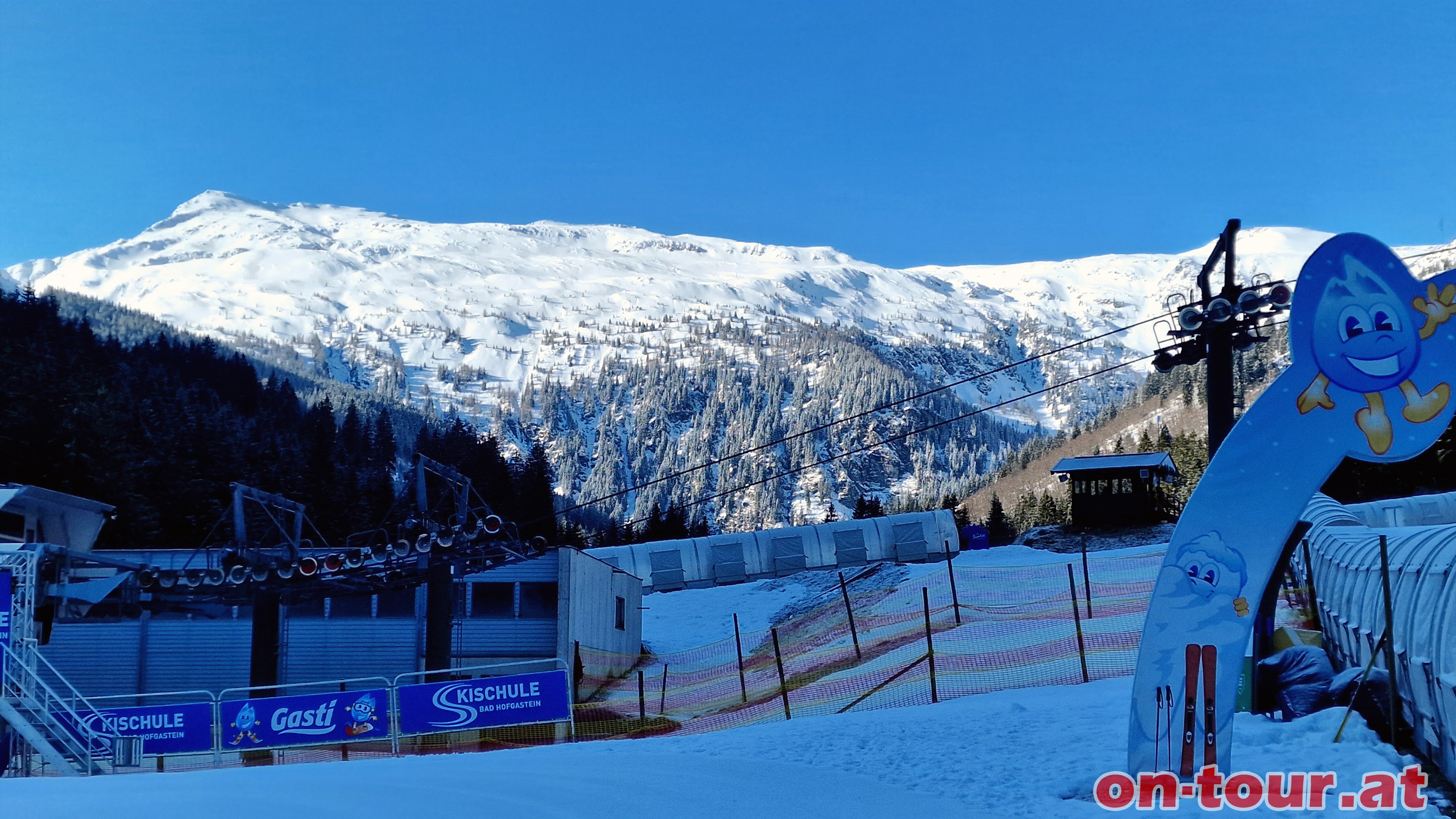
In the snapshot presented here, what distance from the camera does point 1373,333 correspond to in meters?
10.4

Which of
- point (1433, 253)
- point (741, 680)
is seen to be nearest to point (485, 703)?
point (741, 680)

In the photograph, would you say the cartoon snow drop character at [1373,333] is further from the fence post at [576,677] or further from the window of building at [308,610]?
the window of building at [308,610]

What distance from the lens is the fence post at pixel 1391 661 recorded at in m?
11.1

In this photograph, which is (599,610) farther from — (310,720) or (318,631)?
(310,720)

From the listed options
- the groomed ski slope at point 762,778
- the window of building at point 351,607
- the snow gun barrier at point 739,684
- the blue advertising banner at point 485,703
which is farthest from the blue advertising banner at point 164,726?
the window of building at point 351,607

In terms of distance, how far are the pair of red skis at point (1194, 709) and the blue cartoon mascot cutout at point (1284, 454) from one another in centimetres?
1

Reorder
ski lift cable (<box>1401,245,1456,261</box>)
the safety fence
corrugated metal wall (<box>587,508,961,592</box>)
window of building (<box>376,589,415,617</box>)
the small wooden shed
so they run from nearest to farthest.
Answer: ski lift cable (<box>1401,245,1456,261</box>) → the safety fence → window of building (<box>376,589,415,617</box>) → the small wooden shed → corrugated metal wall (<box>587,508,961,592</box>)

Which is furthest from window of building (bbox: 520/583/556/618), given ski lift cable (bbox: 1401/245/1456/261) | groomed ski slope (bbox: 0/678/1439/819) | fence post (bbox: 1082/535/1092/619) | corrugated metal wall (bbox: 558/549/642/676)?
ski lift cable (bbox: 1401/245/1456/261)

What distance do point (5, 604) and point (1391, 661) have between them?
2224 cm

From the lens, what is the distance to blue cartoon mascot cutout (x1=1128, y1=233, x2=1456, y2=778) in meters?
10.3

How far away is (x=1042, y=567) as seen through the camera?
3959 cm

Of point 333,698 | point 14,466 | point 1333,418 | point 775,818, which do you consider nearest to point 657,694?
point 333,698

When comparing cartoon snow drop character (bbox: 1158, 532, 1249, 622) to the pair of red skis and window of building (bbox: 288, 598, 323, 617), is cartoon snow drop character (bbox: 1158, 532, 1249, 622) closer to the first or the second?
the pair of red skis

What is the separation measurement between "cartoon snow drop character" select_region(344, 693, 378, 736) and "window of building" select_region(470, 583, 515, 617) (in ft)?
49.9
